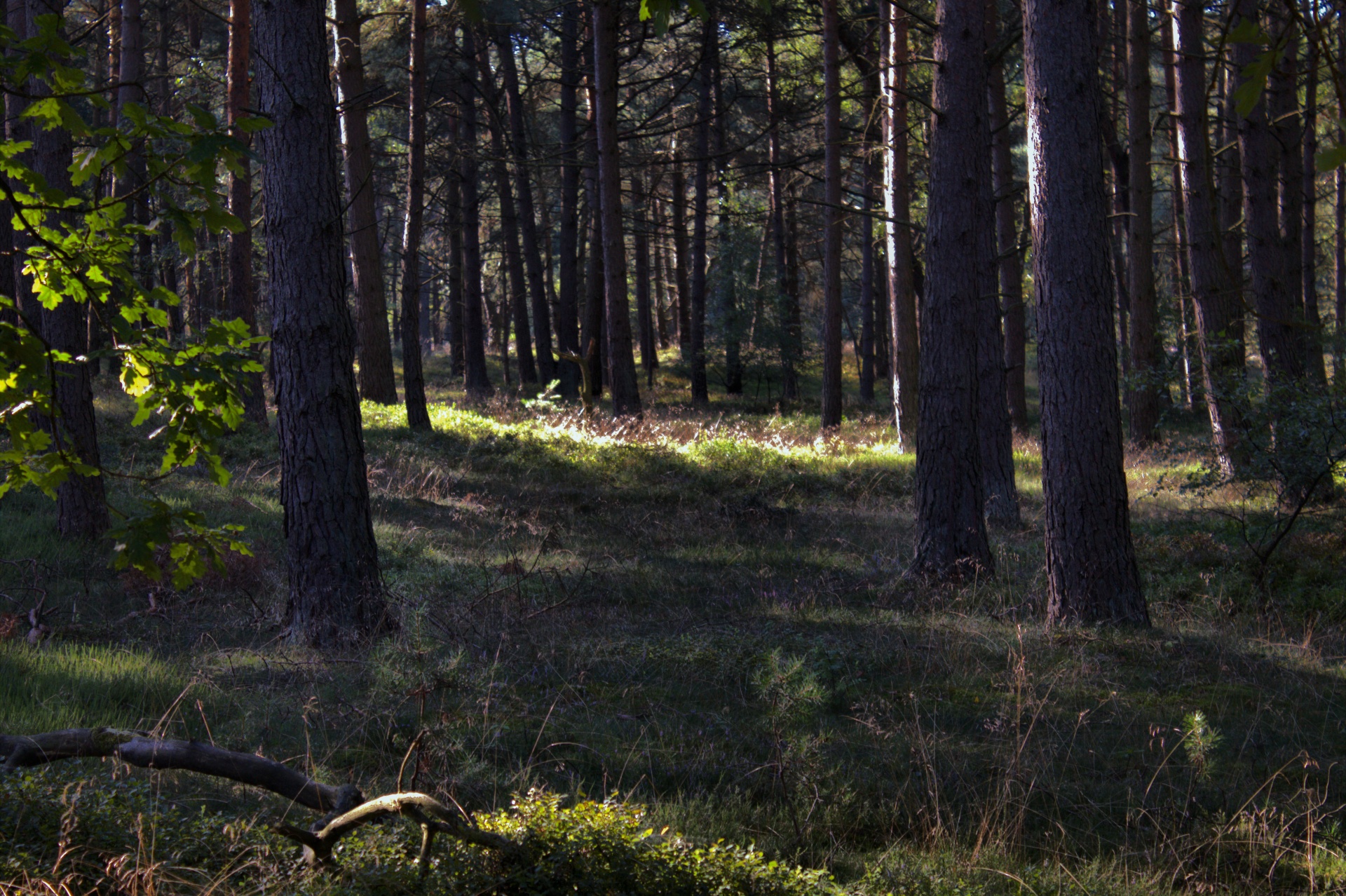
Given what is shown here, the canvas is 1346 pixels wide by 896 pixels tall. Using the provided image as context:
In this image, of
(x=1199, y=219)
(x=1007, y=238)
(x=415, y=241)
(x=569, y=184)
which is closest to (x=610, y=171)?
(x=415, y=241)

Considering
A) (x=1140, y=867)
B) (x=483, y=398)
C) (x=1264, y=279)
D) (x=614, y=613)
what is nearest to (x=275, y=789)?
(x=1140, y=867)

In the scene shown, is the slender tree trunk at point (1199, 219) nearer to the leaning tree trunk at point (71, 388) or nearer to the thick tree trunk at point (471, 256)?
the leaning tree trunk at point (71, 388)

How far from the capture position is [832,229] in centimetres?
1797

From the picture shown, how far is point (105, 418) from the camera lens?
14258mm

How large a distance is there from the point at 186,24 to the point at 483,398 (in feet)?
39.4

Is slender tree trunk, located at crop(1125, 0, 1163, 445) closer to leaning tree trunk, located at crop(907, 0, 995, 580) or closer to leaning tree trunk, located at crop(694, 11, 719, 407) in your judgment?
leaning tree trunk, located at crop(907, 0, 995, 580)

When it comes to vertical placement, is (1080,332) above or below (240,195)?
below

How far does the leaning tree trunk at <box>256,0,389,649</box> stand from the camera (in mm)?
6031

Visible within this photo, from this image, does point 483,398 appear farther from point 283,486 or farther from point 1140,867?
point 1140,867

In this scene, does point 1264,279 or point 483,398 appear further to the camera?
point 483,398

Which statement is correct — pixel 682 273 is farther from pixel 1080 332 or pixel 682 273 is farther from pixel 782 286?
pixel 1080 332

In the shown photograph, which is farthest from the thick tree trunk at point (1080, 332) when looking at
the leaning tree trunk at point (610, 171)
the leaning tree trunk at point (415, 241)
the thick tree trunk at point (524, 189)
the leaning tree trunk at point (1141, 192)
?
the thick tree trunk at point (524, 189)

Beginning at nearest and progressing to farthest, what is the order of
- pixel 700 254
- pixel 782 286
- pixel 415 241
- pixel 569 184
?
pixel 415 241 → pixel 569 184 → pixel 700 254 → pixel 782 286

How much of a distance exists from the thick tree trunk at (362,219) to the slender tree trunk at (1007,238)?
10.4 meters
